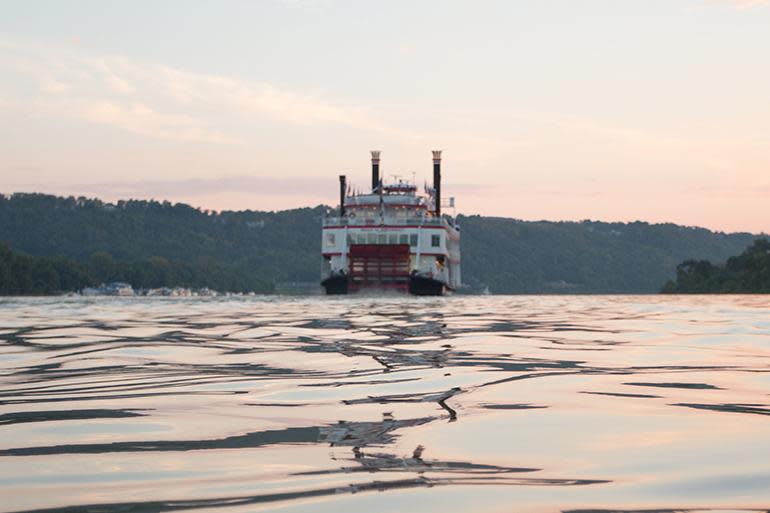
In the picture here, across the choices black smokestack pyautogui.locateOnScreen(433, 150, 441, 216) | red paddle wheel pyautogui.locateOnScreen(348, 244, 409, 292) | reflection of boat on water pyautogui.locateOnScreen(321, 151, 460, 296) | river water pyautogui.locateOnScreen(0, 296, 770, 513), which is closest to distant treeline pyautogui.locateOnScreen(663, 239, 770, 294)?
black smokestack pyautogui.locateOnScreen(433, 150, 441, 216)

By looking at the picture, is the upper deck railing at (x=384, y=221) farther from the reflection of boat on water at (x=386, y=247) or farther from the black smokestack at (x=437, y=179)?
the black smokestack at (x=437, y=179)

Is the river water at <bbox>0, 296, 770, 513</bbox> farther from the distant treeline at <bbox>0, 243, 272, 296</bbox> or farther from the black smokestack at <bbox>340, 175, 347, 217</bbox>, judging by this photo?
the distant treeline at <bbox>0, 243, 272, 296</bbox>

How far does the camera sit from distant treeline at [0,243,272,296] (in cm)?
11862

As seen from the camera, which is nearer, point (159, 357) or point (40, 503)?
point (40, 503)

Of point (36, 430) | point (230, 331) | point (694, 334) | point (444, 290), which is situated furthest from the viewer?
point (444, 290)

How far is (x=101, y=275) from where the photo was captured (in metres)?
154

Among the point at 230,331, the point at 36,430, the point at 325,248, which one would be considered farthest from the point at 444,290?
the point at 36,430

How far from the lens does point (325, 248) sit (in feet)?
234

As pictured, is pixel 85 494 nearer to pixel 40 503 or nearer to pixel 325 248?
pixel 40 503

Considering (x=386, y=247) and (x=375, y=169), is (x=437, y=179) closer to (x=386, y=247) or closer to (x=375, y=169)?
(x=375, y=169)

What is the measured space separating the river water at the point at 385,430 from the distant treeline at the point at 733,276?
3493 inches

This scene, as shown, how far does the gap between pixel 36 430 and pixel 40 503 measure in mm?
2170

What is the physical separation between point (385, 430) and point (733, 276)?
110 meters

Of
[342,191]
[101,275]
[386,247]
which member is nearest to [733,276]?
[342,191]
